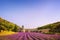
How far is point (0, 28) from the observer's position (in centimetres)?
6581
